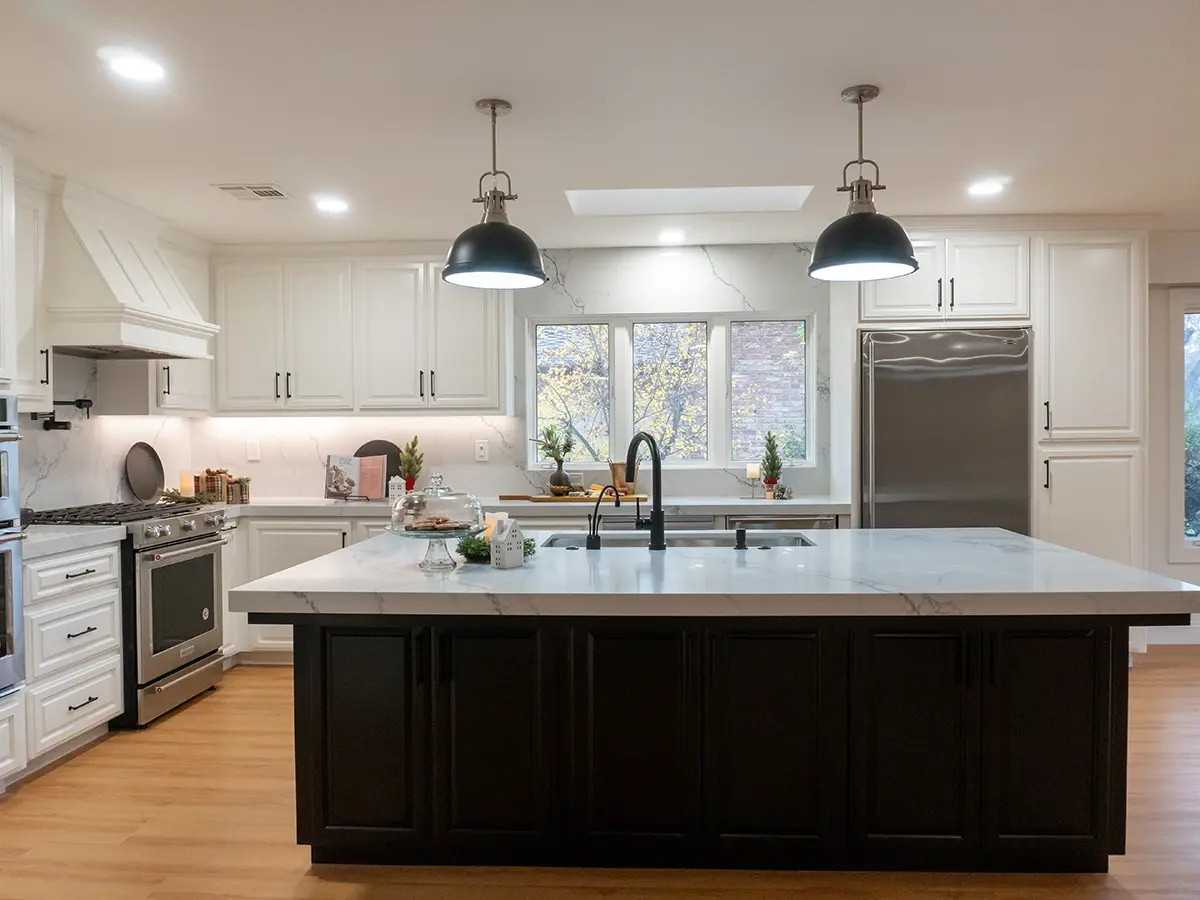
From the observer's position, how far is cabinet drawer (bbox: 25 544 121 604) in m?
3.27

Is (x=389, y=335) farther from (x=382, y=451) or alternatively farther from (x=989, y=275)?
(x=989, y=275)

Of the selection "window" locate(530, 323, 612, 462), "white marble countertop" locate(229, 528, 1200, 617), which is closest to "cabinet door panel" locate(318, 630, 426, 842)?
"white marble countertop" locate(229, 528, 1200, 617)

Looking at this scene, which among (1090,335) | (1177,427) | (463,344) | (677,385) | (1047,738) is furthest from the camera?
(677,385)

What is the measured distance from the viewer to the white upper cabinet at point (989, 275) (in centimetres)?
469

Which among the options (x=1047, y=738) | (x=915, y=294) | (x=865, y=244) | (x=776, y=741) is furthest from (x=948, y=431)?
(x=776, y=741)

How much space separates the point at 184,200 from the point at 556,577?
2970mm

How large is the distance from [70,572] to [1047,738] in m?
3.54

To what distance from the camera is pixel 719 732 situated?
2449mm

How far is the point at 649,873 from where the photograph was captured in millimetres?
2504

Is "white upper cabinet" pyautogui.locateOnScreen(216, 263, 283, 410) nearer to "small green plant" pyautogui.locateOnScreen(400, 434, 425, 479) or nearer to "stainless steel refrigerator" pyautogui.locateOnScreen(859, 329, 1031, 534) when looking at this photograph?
"small green plant" pyautogui.locateOnScreen(400, 434, 425, 479)

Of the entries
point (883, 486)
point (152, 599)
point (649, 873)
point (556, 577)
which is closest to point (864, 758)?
point (649, 873)

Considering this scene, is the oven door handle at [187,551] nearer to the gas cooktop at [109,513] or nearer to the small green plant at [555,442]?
the gas cooktop at [109,513]

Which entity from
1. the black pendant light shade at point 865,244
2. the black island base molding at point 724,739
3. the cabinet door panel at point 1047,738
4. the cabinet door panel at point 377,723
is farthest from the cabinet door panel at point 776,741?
the black pendant light shade at point 865,244

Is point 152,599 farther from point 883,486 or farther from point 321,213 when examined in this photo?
point 883,486
